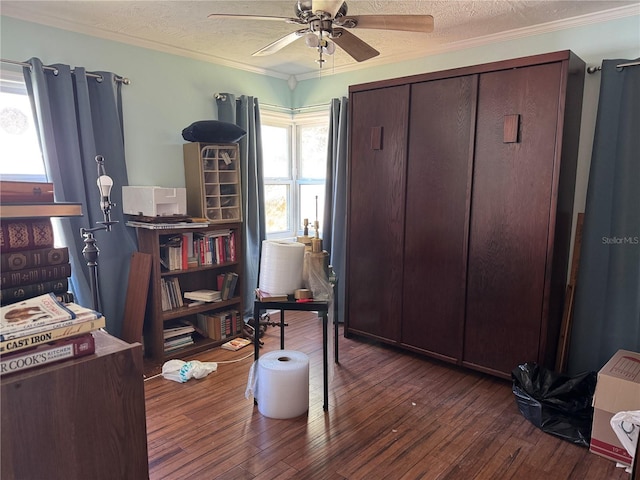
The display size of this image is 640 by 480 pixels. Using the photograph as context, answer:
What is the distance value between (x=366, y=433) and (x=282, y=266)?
1.01m

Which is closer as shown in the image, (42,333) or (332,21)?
(42,333)

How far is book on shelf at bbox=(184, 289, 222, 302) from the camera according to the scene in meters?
3.38

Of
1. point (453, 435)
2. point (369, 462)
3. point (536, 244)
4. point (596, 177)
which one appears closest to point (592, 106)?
point (596, 177)

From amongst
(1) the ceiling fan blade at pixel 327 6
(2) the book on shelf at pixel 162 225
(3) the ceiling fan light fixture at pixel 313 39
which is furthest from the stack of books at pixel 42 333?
(2) the book on shelf at pixel 162 225

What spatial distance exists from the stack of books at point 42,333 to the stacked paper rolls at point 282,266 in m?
1.37

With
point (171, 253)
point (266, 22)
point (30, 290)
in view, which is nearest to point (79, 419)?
point (30, 290)

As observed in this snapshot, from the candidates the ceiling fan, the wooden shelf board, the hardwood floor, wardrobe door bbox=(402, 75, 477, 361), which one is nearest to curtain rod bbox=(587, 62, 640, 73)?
wardrobe door bbox=(402, 75, 477, 361)

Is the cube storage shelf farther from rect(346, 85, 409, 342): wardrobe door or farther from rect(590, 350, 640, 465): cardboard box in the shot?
rect(590, 350, 640, 465): cardboard box

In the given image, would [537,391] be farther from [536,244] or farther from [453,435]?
[536,244]

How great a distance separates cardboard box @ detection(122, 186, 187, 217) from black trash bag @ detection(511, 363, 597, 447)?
8.28ft

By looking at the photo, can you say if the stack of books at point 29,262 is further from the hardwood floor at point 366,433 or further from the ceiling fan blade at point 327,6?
the ceiling fan blade at point 327,6

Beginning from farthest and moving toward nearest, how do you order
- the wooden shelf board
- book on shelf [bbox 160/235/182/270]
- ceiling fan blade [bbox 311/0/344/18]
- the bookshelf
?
book on shelf [bbox 160/235/182/270], the bookshelf, ceiling fan blade [bbox 311/0/344/18], the wooden shelf board

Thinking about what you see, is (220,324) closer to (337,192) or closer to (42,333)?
A: (337,192)

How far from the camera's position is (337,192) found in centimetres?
400
